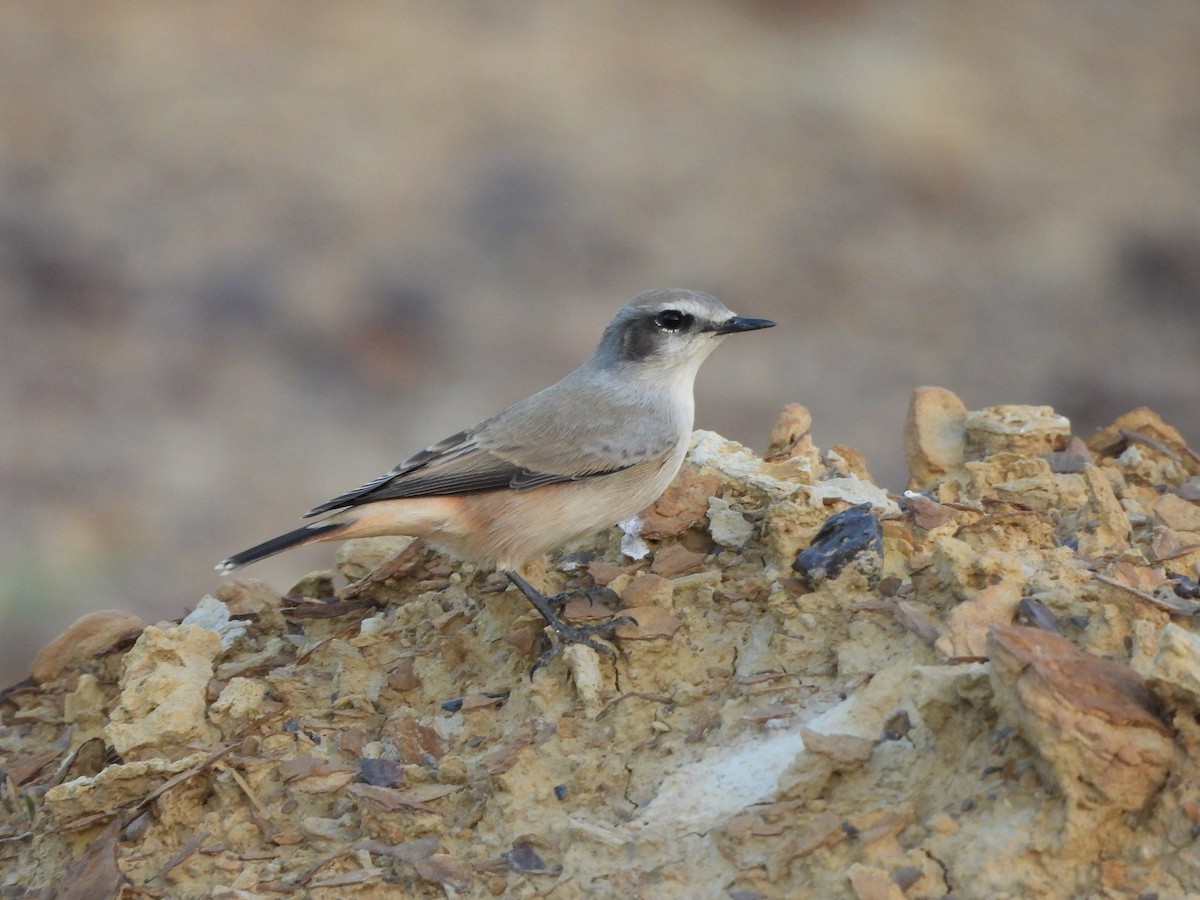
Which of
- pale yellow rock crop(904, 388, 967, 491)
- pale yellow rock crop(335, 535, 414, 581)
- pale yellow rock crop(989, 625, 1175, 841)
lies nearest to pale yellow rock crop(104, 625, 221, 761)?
pale yellow rock crop(335, 535, 414, 581)

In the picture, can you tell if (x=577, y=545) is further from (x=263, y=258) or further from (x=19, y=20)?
(x=19, y=20)

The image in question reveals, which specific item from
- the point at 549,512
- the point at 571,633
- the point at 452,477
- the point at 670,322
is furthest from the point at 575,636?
the point at 670,322

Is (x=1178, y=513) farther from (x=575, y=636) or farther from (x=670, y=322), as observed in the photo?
(x=575, y=636)

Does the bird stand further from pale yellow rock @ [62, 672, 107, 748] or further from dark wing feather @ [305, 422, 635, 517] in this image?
pale yellow rock @ [62, 672, 107, 748]

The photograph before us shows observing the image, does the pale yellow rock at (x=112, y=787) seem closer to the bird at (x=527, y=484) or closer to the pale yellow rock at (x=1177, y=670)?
the bird at (x=527, y=484)

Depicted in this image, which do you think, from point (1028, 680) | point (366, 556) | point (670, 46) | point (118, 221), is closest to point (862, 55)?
point (670, 46)

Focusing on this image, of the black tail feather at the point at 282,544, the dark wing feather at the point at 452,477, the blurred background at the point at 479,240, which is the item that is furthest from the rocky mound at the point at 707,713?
the blurred background at the point at 479,240
